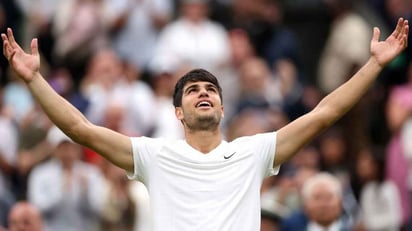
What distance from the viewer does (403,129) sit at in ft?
57.1

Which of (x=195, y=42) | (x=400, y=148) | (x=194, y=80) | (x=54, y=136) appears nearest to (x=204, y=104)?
(x=194, y=80)

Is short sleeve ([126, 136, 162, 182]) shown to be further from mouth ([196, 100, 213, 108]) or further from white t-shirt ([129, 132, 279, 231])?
mouth ([196, 100, 213, 108])

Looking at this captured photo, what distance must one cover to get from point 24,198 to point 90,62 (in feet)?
11.3

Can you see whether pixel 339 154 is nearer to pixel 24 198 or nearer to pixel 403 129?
pixel 403 129

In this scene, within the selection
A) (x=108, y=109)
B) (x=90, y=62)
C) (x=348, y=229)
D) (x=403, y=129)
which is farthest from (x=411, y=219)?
(x=90, y=62)

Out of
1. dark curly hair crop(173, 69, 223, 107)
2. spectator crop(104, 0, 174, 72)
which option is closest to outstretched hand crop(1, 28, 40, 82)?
dark curly hair crop(173, 69, 223, 107)

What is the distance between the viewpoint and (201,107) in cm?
1059

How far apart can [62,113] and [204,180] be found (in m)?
1.01

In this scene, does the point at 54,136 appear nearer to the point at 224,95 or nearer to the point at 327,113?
the point at 224,95

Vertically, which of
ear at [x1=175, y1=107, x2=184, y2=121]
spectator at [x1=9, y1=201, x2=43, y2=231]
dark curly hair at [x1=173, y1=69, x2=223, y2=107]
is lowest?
ear at [x1=175, y1=107, x2=184, y2=121]

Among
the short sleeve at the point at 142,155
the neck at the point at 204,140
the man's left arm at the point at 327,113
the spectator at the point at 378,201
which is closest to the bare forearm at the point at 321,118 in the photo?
the man's left arm at the point at 327,113

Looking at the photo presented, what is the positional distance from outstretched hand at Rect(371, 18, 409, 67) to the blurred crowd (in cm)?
374

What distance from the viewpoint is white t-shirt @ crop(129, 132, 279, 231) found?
1023 centimetres

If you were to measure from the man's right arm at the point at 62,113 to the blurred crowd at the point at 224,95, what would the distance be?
3967 mm
